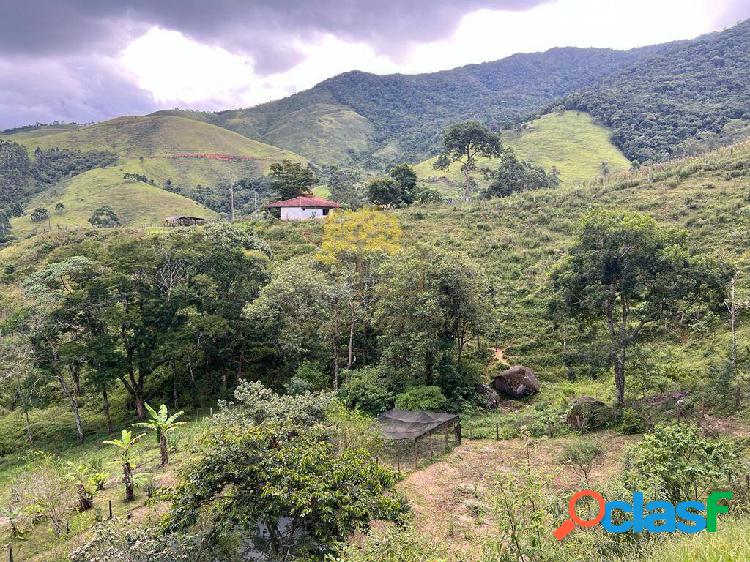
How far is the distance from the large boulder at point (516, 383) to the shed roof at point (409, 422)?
4.62m

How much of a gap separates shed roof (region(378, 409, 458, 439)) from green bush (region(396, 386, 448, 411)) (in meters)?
0.88

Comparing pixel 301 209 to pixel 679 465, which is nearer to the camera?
pixel 679 465

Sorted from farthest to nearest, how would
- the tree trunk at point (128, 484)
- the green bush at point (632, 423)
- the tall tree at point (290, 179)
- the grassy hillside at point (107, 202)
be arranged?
the grassy hillside at point (107, 202), the tall tree at point (290, 179), the green bush at point (632, 423), the tree trunk at point (128, 484)

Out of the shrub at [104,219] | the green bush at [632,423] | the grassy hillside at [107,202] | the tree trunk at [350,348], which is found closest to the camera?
the green bush at [632,423]

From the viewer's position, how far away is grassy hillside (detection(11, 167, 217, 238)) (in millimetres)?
73750

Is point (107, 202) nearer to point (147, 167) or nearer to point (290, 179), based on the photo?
point (147, 167)

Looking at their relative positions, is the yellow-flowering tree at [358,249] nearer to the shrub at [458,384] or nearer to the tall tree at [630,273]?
the shrub at [458,384]

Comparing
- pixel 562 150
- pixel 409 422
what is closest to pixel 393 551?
pixel 409 422

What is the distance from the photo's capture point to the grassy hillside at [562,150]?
245 feet

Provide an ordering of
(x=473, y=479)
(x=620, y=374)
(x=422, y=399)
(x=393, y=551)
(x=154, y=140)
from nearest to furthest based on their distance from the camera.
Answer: (x=393, y=551), (x=473, y=479), (x=620, y=374), (x=422, y=399), (x=154, y=140)

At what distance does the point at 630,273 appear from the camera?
1658 cm

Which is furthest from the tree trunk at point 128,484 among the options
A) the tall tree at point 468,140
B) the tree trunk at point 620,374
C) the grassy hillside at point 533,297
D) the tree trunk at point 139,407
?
the tall tree at point 468,140

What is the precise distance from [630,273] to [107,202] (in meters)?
85.3

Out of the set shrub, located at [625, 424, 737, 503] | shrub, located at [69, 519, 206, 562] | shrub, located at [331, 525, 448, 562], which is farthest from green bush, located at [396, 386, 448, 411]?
shrub, located at [331, 525, 448, 562]
